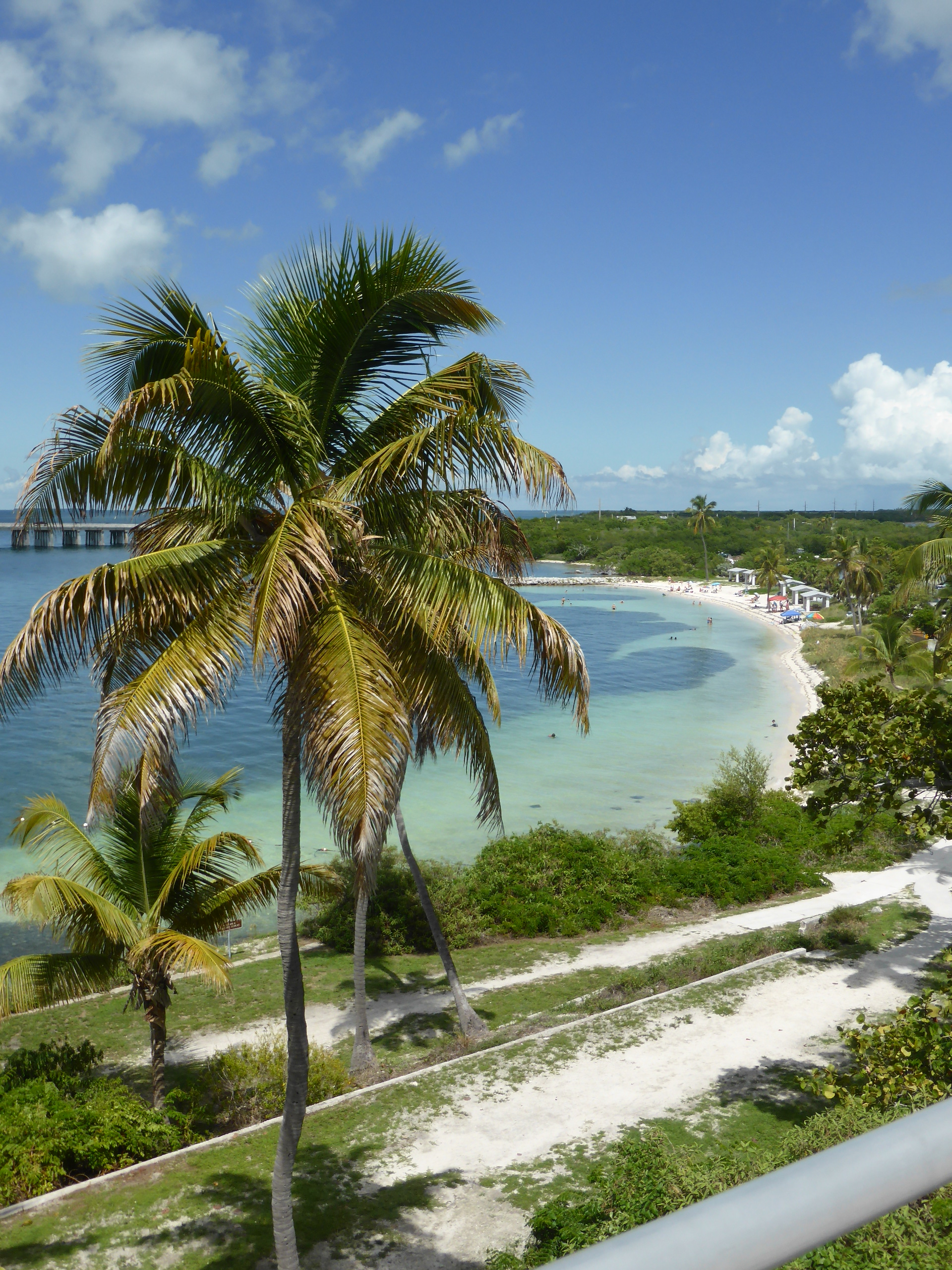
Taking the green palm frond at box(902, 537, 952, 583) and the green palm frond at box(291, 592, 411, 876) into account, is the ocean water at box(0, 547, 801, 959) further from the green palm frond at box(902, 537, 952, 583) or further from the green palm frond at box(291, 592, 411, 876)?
the green palm frond at box(291, 592, 411, 876)

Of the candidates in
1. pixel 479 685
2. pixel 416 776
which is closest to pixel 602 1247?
pixel 479 685

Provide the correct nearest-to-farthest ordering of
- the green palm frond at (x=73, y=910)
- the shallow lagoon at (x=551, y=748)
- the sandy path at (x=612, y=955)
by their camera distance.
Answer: the green palm frond at (x=73, y=910) → the sandy path at (x=612, y=955) → the shallow lagoon at (x=551, y=748)

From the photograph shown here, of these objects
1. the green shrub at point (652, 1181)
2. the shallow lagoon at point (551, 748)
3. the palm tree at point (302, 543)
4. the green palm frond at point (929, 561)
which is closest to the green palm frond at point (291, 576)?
the palm tree at point (302, 543)

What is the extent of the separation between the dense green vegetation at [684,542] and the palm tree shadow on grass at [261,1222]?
11606 cm

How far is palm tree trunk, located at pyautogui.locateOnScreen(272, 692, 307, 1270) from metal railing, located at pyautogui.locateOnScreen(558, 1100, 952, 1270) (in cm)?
731

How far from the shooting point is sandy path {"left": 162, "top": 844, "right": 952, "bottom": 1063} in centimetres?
1736

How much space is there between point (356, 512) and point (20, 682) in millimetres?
A: 2888

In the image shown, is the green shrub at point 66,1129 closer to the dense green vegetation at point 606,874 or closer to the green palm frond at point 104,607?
the green palm frond at point 104,607

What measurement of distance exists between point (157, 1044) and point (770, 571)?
10389 centimetres

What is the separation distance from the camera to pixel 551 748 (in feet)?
156

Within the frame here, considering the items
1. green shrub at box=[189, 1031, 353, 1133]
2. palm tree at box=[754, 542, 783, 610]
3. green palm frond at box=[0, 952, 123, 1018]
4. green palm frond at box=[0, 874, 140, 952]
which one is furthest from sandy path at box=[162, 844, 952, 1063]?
palm tree at box=[754, 542, 783, 610]

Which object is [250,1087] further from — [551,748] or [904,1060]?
[551,748]

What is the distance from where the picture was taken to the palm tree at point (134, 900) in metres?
12.3

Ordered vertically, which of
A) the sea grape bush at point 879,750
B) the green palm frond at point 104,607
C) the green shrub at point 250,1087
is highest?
the green palm frond at point 104,607
